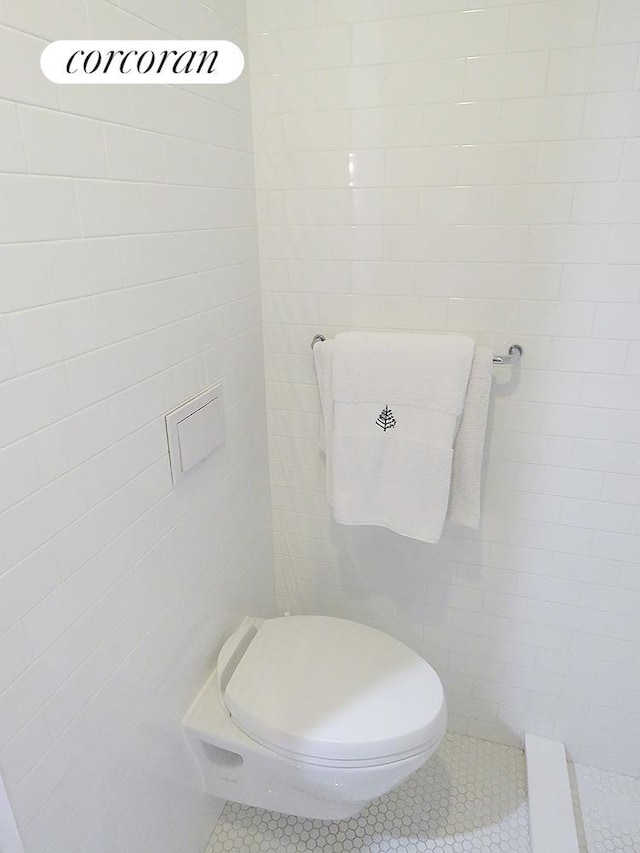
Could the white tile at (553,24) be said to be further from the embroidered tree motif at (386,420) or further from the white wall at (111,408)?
the embroidered tree motif at (386,420)

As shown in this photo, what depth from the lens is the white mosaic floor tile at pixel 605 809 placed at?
55.4 inches

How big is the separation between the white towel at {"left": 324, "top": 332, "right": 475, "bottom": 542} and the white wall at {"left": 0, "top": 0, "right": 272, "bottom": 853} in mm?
270

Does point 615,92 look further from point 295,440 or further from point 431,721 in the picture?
point 431,721

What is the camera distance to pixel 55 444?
81cm

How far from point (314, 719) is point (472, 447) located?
27.5 inches

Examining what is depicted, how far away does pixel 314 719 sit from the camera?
120cm

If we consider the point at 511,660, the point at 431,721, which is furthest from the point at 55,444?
the point at 511,660

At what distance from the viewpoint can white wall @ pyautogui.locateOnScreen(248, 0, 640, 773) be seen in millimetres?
1146

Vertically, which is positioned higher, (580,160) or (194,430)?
(580,160)

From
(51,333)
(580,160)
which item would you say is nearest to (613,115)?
(580,160)

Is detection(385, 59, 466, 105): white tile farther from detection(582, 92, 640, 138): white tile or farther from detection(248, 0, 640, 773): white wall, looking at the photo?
detection(582, 92, 640, 138): white tile

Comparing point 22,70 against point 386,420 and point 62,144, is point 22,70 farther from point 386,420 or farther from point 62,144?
point 386,420

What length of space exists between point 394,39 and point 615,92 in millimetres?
461

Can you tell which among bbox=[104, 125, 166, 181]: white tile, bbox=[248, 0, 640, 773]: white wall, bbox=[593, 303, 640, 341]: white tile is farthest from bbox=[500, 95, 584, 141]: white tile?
bbox=[104, 125, 166, 181]: white tile
